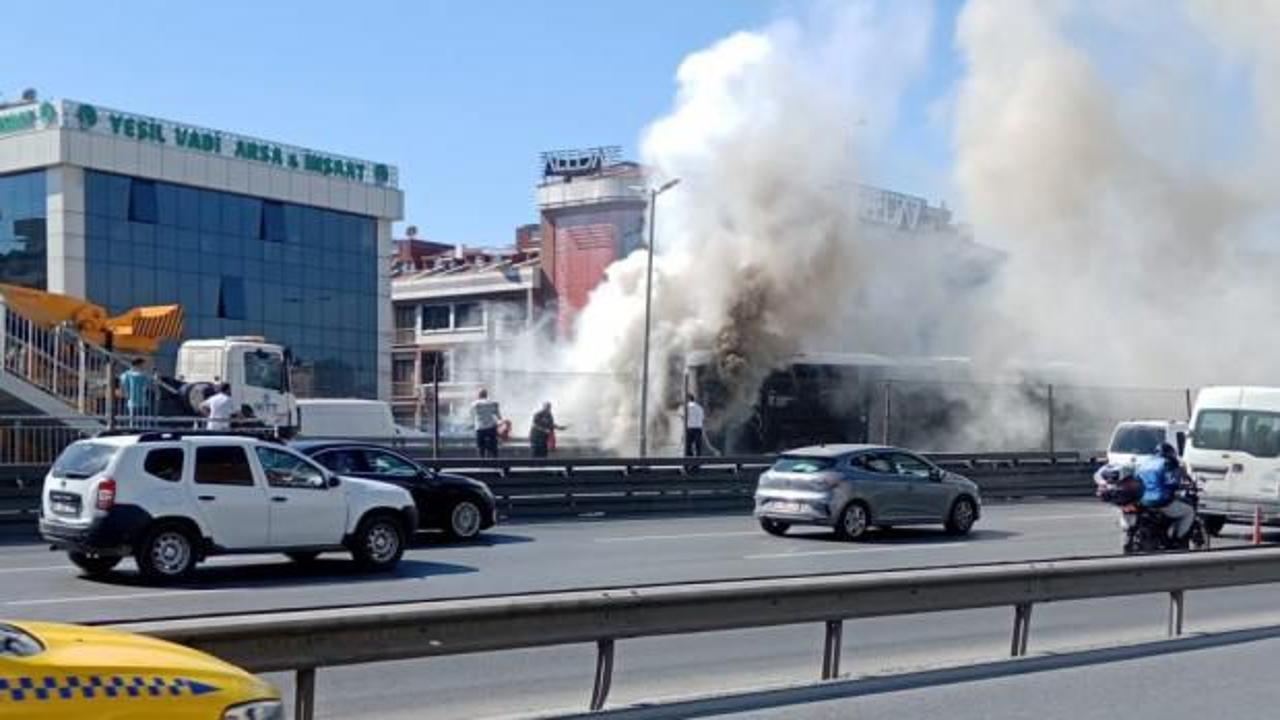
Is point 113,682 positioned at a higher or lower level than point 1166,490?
higher

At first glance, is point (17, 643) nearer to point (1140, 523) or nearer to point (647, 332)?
point (1140, 523)

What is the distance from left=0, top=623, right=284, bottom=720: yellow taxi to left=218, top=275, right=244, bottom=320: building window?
5292cm

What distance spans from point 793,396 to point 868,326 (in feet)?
22.2

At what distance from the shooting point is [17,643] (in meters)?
4.49

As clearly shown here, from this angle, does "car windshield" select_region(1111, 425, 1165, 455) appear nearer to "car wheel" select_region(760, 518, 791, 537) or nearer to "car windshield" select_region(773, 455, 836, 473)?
"car wheel" select_region(760, 518, 791, 537)

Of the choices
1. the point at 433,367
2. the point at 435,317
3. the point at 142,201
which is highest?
the point at 142,201

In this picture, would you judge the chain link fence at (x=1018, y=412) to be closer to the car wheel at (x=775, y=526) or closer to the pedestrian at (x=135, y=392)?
the car wheel at (x=775, y=526)

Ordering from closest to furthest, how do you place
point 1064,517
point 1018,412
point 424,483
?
point 424,483 < point 1064,517 < point 1018,412

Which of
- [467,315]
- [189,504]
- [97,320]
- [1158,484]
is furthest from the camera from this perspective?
[467,315]

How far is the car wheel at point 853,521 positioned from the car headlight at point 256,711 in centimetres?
1720

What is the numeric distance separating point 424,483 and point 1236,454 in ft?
38.3

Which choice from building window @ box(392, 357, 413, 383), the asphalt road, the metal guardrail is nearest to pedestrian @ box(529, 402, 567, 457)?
the asphalt road

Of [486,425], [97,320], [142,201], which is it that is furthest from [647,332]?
[142,201]

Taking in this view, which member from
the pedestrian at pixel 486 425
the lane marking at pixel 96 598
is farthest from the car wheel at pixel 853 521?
the lane marking at pixel 96 598
